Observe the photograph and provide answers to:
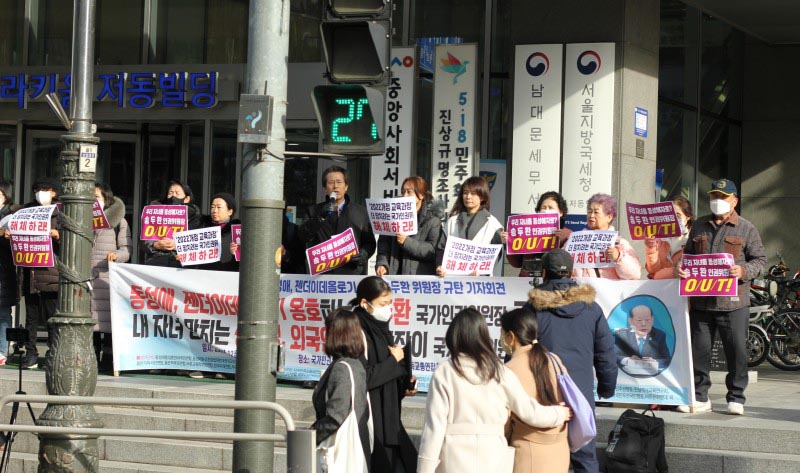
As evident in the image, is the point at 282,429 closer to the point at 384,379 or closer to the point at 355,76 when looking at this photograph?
the point at 384,379

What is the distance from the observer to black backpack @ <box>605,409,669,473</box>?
8.56m

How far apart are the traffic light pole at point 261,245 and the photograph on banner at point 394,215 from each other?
3759 mm

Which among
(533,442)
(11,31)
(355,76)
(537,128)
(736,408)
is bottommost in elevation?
(736,408)

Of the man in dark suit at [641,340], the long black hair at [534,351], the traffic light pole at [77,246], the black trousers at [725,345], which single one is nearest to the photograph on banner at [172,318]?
the traffic light pole at [77,246]

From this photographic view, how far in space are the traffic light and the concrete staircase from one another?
3483 mm

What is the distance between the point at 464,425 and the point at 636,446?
2.40m

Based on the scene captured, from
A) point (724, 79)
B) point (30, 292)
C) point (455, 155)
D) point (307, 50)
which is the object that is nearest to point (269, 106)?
point (30, 292)

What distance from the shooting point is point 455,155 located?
51.7ft

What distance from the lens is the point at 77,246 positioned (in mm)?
9609

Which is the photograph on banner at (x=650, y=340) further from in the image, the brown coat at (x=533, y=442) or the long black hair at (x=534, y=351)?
the brown coat at (x=533, y=442)

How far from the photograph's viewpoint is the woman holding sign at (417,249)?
1114 centimetres

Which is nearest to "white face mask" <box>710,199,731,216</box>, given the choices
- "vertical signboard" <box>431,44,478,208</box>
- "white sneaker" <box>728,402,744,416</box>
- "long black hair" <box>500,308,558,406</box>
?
"white sneaker" <box>728,402,744,416</box>

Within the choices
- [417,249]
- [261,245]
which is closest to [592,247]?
[417,249]

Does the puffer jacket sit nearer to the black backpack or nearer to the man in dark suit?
the man in dark suit
